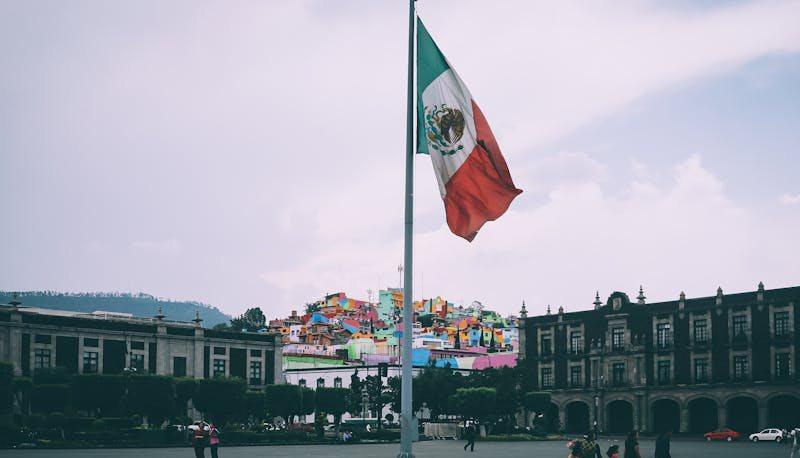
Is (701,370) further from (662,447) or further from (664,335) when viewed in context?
(662,447)

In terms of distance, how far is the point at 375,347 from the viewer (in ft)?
461

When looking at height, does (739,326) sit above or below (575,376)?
above

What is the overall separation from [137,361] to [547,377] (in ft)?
123

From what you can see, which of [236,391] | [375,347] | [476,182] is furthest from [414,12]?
[375,347]

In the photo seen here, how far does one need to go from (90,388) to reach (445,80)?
57.6 metres

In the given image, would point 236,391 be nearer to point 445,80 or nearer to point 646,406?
point 646,406

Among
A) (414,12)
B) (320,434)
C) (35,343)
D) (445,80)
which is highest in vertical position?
(414,12)

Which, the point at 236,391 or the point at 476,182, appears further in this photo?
the point at 236,391

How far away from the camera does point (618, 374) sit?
308 ft

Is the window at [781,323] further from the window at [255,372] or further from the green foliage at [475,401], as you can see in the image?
→ the window at [255,372]

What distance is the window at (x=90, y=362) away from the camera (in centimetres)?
8181

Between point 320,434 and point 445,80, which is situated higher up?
point 445,80

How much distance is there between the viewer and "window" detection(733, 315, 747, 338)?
85.1 m

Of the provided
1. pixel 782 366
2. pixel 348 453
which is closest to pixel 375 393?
pixel 782 366
